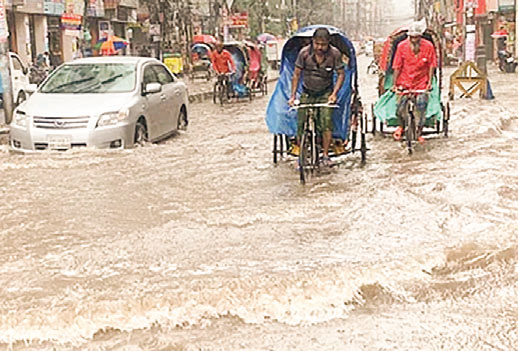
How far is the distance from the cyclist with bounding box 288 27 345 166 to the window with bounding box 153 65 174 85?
4619 millimetres

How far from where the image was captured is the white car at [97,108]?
11.1 meters

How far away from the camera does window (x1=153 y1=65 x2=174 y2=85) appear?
44.0 feet

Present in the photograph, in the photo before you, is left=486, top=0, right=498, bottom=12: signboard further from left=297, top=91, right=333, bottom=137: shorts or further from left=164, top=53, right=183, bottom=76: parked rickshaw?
left=297, top=91, right=333, bottom=137: shorts

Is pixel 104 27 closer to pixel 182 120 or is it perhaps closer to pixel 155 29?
pixel 155 29

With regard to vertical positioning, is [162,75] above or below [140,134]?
above

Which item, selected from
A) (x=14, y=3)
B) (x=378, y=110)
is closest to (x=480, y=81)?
(x=378, y=110)

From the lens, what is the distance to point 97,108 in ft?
37.1

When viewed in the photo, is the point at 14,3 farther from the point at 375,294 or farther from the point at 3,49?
the point at 375,294

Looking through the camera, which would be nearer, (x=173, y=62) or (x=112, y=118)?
(x=112, y=118)

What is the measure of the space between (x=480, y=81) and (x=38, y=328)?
53.3 feet

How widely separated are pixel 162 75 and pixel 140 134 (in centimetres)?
204

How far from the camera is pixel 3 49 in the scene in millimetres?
14945

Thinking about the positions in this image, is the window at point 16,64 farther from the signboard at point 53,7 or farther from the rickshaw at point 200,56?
the rickshaw at point 200,56

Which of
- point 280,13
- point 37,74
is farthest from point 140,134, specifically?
point 280,13
